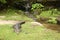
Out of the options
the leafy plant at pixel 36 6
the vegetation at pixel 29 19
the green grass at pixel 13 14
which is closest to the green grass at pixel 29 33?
the vegetation at pixel 29 19

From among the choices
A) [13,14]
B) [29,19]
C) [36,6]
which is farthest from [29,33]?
[36,6]

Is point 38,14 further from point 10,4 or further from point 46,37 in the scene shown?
point 46,37

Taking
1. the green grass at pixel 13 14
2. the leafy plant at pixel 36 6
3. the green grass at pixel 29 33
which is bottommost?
the green grass at pixel 29 33

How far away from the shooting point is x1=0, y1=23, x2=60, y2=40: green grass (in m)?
7.89

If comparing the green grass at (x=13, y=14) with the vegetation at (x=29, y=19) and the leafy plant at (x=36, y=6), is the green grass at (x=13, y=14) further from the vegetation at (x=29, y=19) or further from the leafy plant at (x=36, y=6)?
the leafy plant at (x=36, y=6)

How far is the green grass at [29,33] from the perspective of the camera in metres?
7.89

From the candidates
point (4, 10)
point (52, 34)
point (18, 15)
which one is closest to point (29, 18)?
point (18, 15)

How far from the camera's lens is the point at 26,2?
14.0 metres

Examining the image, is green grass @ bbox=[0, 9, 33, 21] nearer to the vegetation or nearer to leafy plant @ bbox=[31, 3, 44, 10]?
the vegetation

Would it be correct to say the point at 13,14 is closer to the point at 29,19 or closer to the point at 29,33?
the point at 29,19

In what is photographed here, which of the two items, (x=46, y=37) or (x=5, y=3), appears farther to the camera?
(x=5, y=3)

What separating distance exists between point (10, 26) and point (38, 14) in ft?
12.5

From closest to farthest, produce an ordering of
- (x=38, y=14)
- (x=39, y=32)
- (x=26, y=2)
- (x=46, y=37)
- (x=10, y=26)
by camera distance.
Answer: (x=46, y=37) < (x=39, y=32) < (x=10, y=26) < (x=38, y=14) < (x=26, y=2)

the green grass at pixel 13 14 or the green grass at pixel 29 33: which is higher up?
the green grass at pixel 13 14
